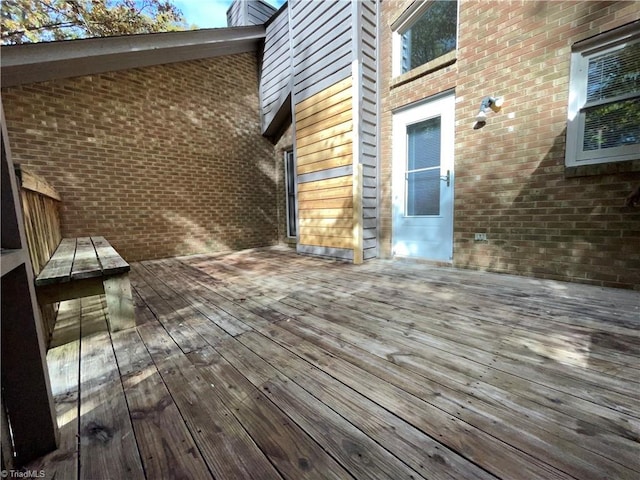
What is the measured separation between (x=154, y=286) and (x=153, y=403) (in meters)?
2.12

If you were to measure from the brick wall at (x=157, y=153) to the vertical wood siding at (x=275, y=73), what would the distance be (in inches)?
11.4

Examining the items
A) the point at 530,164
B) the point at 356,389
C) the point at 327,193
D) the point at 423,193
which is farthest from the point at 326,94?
the point at 356,389

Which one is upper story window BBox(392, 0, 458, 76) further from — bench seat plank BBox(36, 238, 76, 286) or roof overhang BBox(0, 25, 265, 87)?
bench seat plank BBox(36, 238, 76, 286)

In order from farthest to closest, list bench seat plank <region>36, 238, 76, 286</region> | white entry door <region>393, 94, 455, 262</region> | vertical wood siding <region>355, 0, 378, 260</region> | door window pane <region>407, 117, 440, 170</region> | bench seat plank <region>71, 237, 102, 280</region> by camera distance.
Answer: vertical wood siding <region>355, 0, 378, 260</region>, door window pane <region>407, 117, 440, 170</region>, white entry door <region>393, 94, 455, 262</region>, bench seat plank <region>71, 237, 102, 280</region>, bench seat plank <region>36, 238, 76, 286</region>

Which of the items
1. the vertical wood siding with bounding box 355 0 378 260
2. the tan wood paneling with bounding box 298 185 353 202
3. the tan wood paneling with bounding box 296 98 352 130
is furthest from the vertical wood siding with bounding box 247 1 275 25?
the tan wood paneling with bounding box 298 185 353 202

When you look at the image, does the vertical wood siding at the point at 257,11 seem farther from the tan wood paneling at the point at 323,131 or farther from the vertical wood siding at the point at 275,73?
the tan wood paneling at the point at 323,131

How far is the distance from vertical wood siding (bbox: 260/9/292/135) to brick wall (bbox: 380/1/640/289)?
107 inches

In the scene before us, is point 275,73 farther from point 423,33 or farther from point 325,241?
point 325,241

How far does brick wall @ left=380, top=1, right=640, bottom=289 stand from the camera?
2.36 meters

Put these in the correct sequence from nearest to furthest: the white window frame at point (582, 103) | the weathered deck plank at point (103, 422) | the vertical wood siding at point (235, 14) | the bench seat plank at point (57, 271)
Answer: the weathered deck plank at point (103, 422) < the bench seat plank at point (57, 271) < the white window frame at point (582, 103) < the vertical wood siding at point (235, 14)

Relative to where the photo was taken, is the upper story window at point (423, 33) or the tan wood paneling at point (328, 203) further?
the tan wood paneling at point (328, 203)

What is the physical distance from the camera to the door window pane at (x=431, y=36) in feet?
11.1

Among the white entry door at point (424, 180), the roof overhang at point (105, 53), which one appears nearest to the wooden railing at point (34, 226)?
the roof overhang at point (105, 53)

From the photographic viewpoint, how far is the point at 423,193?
3678 mm
